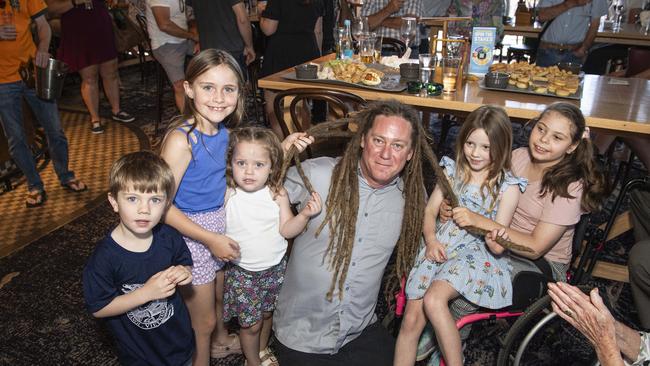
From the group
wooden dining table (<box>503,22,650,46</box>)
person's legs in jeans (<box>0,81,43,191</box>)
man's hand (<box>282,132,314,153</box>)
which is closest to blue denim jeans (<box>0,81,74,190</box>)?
person's legs in jeans (<box>0,81,43,191</box>)

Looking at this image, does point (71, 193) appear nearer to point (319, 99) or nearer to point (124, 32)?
→ point (319, 99)

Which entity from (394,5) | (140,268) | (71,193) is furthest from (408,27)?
(71,193)

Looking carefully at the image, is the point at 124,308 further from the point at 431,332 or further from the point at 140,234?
the point at 431,332

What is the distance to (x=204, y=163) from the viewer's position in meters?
1.58

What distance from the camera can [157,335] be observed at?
57.4 inches

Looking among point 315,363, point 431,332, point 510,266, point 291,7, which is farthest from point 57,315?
point 291,7

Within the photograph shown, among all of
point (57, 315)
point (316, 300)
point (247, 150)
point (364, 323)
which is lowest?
point (57, 315)

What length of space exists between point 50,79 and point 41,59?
5.1 inches

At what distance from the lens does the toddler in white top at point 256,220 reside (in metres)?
1.59

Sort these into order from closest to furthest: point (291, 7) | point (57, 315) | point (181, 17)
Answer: point (57, 315) < point (291, 7) < point (181, 17)

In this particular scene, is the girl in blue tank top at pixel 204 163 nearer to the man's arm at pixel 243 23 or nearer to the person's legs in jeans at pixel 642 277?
the person's legs in jeans at pixel 642 277

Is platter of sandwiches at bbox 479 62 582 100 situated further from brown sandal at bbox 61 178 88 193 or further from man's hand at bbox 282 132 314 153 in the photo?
brown sandal at bbox 61 178 88 193

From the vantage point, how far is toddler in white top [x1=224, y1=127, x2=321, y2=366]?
5.23ft

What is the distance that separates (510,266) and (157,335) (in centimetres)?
123
